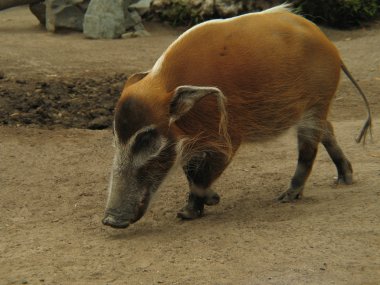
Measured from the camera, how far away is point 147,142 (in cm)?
504

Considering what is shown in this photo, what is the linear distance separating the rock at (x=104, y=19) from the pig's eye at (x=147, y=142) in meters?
8.35

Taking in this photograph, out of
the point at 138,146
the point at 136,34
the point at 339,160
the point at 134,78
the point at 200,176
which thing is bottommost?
the point at 136,34

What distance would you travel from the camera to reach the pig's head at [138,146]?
4988 millimetres

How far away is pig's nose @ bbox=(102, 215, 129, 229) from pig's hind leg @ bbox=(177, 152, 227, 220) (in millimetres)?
590

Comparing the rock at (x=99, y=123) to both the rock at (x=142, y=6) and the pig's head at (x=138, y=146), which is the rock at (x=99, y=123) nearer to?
the pig's head at (x=138, y=146)

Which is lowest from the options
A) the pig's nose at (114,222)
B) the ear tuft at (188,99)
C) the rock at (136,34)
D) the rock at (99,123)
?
the rock at (136,34)

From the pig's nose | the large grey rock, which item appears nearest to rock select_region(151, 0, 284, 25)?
the large grey rock

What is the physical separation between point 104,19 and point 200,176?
8.22m

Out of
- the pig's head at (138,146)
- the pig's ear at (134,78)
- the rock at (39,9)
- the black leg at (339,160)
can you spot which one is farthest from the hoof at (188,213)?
the rock at (39,9)

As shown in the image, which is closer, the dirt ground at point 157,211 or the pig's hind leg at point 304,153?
the dirt ground at point 157,211

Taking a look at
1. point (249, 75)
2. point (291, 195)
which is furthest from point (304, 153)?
point (249, 75)

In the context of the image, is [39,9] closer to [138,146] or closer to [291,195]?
[291,195]

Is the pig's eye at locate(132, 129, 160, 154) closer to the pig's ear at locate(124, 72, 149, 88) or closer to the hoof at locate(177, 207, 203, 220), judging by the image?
the pig's ear at locate(124, 72, 149, 88)

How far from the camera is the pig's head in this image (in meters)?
4.99
